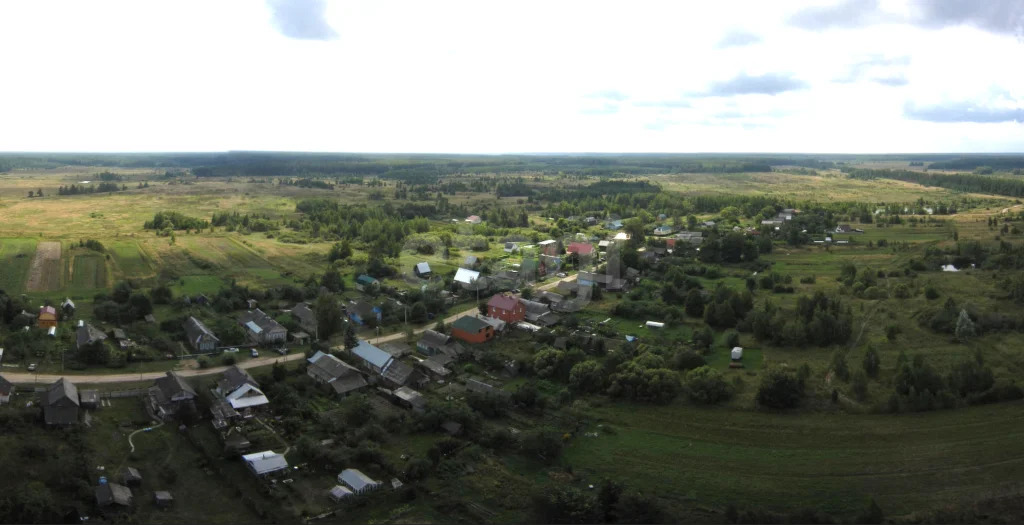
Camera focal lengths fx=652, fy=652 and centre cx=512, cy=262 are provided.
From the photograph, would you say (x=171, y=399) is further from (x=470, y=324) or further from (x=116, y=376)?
(x=470, y=324)

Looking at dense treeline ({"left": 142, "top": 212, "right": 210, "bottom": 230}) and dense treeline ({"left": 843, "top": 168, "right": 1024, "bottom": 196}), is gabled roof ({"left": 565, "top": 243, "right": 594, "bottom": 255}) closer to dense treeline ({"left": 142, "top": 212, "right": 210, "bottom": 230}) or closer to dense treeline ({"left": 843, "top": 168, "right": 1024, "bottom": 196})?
dense treeline ({"left": 142, "top": 212, "right": 210, "bottom": 230})

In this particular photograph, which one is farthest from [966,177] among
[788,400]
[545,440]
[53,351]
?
[53,351]

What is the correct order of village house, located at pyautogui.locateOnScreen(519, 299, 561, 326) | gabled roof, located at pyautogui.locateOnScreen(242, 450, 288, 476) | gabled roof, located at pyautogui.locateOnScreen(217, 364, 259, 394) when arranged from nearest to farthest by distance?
gabled roof, located at pyautogui.locateOnScreen(242, 450, 288, 476), gabled roof, located at pyautogui.locateOnScreen(217, 364, 259, 394), village house, located at pyautogui.locateOnScreen(519, 299, 561, 326)

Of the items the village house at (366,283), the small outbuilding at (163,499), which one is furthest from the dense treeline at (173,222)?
the small outbuilding at (163,499)

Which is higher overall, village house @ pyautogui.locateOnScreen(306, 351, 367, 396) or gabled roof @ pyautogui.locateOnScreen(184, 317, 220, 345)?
gabled roof @ pyautogui.locateOnScreen(184, 317, 220, 345)

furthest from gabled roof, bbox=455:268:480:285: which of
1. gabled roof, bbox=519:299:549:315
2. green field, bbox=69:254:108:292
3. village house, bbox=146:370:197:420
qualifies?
green field, bbox=69:254:108:292

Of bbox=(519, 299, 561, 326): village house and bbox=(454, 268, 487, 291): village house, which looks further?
bbox=(454, 268, 487, 291): village house

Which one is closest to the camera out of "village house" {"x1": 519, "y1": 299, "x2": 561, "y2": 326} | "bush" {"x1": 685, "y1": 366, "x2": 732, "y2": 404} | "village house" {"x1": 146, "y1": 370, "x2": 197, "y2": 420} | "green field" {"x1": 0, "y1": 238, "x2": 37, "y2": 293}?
"village house" {"x1": 146, "y1": 370, "x2": 197, "y2": 420}

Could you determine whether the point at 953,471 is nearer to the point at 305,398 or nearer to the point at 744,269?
the point at 305,398
